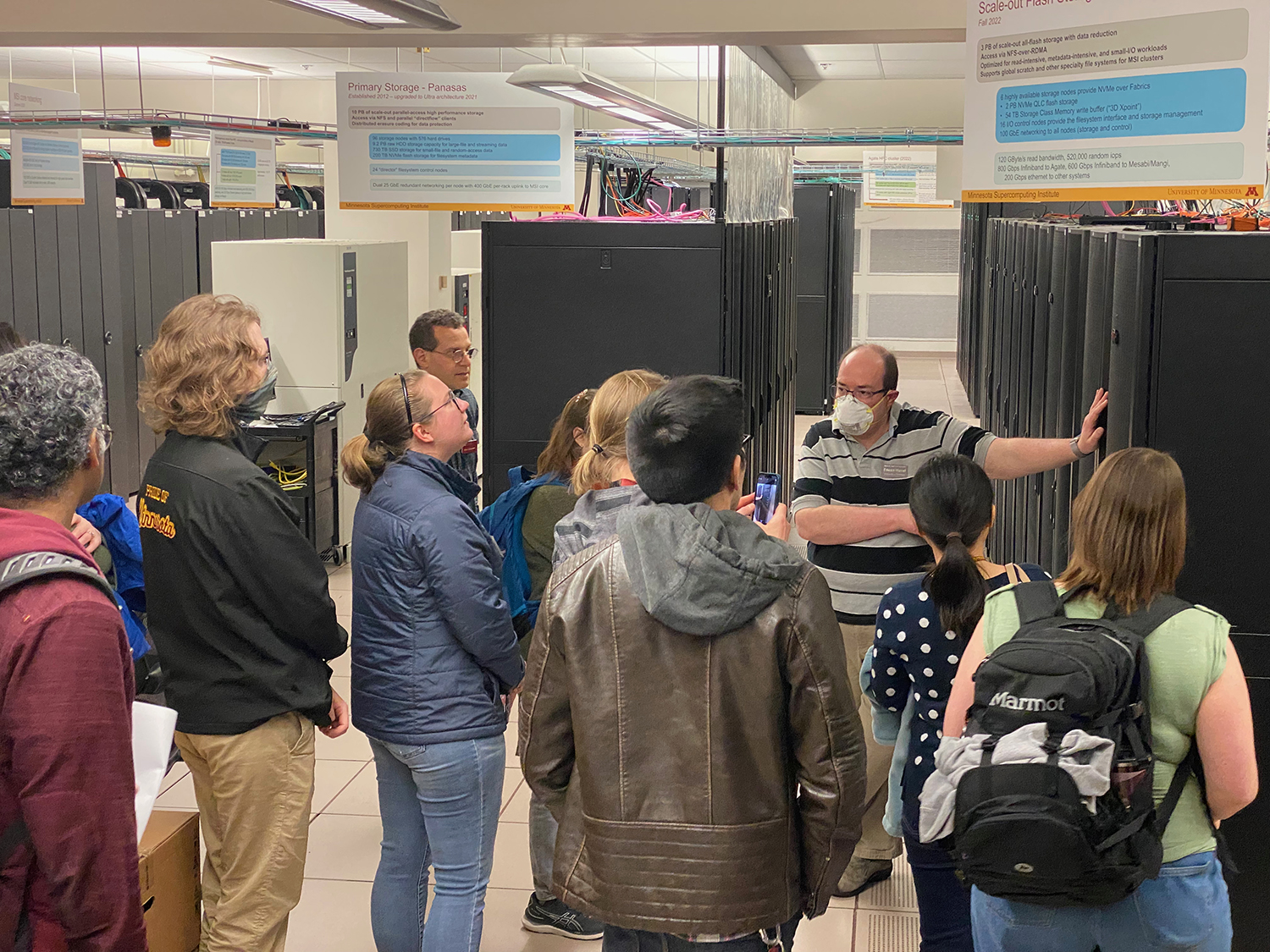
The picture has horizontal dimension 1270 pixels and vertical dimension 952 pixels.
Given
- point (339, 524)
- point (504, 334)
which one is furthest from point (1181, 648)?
point (339, 524)

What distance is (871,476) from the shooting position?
3367mm

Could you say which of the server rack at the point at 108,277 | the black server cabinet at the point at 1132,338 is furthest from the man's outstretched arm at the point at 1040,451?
the server rack at the point at 108,277

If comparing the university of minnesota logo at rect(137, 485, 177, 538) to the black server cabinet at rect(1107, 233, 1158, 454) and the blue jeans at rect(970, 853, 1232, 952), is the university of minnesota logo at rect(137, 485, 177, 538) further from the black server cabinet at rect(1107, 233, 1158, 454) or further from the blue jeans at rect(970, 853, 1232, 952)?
the black server cabinet at rect(1107, 233, 1158, 454)

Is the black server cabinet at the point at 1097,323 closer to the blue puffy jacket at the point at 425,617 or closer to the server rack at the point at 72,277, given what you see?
the blue puffy jacket at the point at 425,617

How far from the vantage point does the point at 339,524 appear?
7.34 m

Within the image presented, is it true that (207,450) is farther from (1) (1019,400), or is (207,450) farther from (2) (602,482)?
(1) (1019,400)

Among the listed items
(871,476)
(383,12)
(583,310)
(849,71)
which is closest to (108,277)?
(583,310)

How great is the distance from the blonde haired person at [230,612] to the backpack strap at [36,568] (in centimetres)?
83

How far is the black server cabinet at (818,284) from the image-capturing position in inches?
487

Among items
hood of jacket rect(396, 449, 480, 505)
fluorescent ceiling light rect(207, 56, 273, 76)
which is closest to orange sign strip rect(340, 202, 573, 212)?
hood of jacket rect(396, 449, 480, 505)

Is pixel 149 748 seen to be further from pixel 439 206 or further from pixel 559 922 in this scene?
pixel 439 206

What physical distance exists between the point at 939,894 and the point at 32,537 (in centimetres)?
185

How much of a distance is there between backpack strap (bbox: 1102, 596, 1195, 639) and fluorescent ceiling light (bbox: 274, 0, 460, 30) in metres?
2.74

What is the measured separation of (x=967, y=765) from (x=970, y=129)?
6.10 ft
